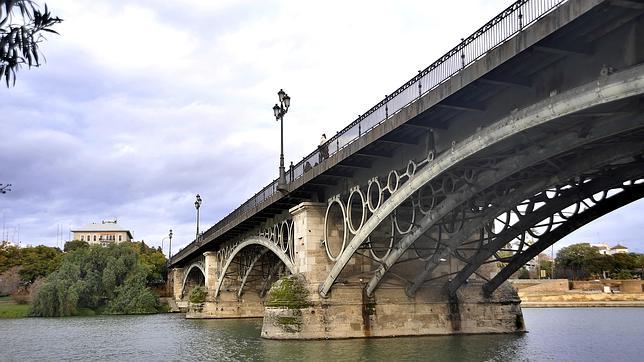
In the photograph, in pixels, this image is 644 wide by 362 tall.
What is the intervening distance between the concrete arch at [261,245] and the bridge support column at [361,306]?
251 cm

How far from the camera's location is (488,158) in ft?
58.5

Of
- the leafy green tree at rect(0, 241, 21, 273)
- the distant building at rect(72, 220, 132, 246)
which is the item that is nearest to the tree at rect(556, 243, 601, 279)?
the leafy green tree at rect(0, 241, 21, 273)

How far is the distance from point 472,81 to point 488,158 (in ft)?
→ 11.7

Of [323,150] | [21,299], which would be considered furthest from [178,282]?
[323,150]

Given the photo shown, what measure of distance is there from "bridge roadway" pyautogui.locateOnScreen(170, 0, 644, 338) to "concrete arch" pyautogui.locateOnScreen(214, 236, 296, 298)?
23 centimetres

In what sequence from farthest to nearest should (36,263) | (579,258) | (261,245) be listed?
1. (579,258)
2. (36,263)
3. (261,245)

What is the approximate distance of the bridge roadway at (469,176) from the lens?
12750 millimetres

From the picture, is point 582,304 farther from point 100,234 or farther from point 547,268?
point 100,234

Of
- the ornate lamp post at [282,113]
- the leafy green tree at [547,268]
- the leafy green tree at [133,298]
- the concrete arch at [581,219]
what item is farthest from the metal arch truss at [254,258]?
the leafy green tree at [547,268]

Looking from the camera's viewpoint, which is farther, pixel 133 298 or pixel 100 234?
pixel 100 234

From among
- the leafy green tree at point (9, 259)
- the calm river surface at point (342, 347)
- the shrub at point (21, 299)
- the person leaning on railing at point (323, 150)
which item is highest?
the leafy green tree at point (9, 259)

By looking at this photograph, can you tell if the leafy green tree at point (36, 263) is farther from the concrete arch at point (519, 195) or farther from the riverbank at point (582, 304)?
the concrete arch at point (519, 195)

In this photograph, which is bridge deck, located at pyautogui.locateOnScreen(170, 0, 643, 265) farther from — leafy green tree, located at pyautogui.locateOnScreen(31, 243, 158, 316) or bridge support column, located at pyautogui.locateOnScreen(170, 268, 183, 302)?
bridge support column, located at pyautogui.locateOnScreen(170, 268, 183, 302)

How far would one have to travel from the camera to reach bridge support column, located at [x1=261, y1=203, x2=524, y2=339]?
26094mm
